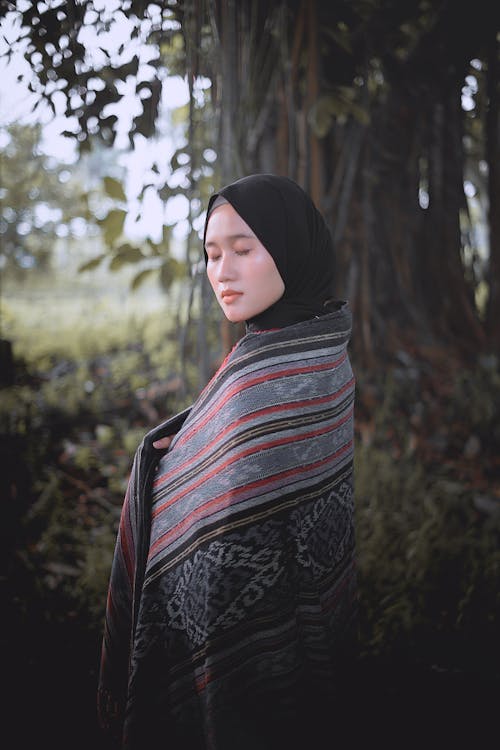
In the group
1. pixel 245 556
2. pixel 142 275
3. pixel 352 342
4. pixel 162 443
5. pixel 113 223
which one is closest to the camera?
pixel 245 556

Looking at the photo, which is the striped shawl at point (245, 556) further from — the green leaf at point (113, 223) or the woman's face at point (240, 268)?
the green leaf at point (113, 223)

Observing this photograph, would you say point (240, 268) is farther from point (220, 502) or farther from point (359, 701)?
point (359, 701)

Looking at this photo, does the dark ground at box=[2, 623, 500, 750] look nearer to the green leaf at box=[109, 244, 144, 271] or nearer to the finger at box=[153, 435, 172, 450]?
the finger at box=[153, 435, 172, 450]

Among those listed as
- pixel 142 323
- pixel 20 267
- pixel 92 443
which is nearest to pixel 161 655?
pixel 92 443

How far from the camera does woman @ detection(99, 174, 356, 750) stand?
3.50 feet

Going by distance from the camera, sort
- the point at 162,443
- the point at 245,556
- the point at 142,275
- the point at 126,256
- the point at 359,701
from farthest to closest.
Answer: the point at 142,275 < the point at 126,256 < the point at 359,701 < the point at 162,443 < the point at 245,556

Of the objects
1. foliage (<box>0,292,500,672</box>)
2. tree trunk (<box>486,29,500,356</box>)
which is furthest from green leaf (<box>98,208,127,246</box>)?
tree trunk (<box>486,29,500,356</box>)

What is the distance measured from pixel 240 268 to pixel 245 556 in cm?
58

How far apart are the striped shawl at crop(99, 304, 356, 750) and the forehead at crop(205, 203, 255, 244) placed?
0.22 m

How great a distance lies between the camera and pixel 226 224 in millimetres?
1124

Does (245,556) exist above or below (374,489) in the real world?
above

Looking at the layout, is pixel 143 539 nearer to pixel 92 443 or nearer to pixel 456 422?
pixel 92 443

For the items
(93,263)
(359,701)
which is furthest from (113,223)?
(359,701)

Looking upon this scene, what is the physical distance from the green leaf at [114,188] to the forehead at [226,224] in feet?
3.82
